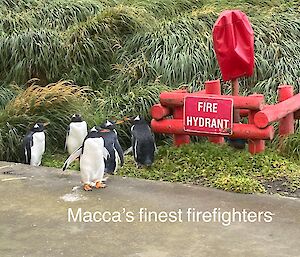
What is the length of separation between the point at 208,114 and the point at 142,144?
67 centimetres

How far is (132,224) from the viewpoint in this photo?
4766mm

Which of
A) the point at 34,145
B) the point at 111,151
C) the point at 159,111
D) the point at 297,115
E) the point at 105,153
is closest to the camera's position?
the point at 105,153

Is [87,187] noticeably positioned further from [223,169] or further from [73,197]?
[223,169]

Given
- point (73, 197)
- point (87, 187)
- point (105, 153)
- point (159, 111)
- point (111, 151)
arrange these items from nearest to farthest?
Answer: point (73, 197), point (87, 187), point (105, 153), point (111, 151), point (159, 111)

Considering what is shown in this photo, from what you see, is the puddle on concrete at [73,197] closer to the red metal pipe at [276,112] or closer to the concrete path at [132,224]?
the concrete path at [132,224]

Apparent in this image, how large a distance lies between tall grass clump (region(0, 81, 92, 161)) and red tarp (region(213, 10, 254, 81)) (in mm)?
1764

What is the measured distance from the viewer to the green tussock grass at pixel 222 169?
5.70 m

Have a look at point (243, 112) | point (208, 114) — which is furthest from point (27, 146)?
point (243, 112)

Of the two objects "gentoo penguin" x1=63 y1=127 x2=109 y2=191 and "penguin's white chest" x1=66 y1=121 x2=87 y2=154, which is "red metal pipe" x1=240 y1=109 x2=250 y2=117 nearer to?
"penguin's white chest" x1=66 y1=121 x2=87 y2=154

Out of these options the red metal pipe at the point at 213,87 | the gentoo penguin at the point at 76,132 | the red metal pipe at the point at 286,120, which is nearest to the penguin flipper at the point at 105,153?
the gentoo penguin at the point at 76,132

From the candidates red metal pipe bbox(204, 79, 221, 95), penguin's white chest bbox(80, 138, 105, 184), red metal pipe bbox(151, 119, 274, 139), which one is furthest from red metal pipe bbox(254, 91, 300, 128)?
penguin's white chest bbox(80, 138, 105, 184)

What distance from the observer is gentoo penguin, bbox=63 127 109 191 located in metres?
5.46

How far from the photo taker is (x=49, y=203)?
5.25m

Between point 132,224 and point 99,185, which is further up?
point 99,185
